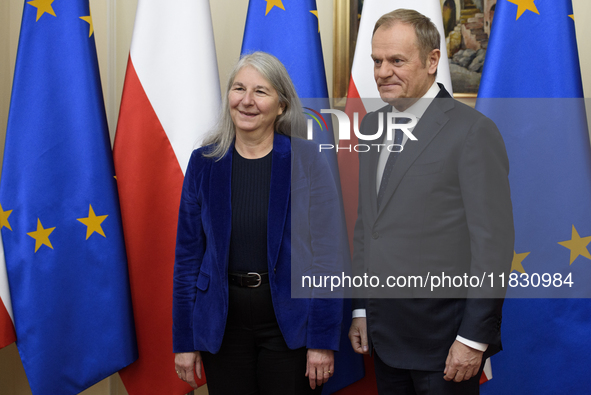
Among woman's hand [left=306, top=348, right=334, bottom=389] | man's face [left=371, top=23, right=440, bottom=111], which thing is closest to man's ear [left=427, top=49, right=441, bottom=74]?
man's face [left=371, top=23, right=440, bottom=111]

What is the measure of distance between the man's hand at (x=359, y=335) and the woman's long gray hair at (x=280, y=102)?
0.61 metres

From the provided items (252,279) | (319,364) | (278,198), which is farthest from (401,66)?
(319,364)

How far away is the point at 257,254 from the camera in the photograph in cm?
129

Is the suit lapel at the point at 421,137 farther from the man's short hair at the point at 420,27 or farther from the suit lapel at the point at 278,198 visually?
the suit lapel at the point at 278,198

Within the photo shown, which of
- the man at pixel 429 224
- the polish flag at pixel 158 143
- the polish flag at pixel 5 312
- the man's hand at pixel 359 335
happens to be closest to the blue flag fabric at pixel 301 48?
the polish flag at pixel 158 143

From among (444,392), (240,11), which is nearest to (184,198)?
(444,392)

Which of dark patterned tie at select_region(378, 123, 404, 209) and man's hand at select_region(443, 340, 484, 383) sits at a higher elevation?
dark patterned tie at select_region(378, 123, 404, 209)

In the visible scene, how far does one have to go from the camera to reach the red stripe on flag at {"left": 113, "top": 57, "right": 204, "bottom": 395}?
1764 millimetres

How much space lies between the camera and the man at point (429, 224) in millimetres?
1094

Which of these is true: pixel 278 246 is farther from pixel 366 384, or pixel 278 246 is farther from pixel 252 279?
pixel 366 384

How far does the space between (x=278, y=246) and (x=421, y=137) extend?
49 centimetres

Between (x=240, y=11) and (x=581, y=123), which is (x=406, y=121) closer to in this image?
(x=581, y=123)

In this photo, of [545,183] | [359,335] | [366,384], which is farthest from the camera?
[366,384]

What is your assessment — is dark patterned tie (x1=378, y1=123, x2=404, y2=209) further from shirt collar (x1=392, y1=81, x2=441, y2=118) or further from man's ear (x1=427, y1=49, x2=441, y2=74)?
man's ear (x1=427, y1=49, x2=441, y2=74)
